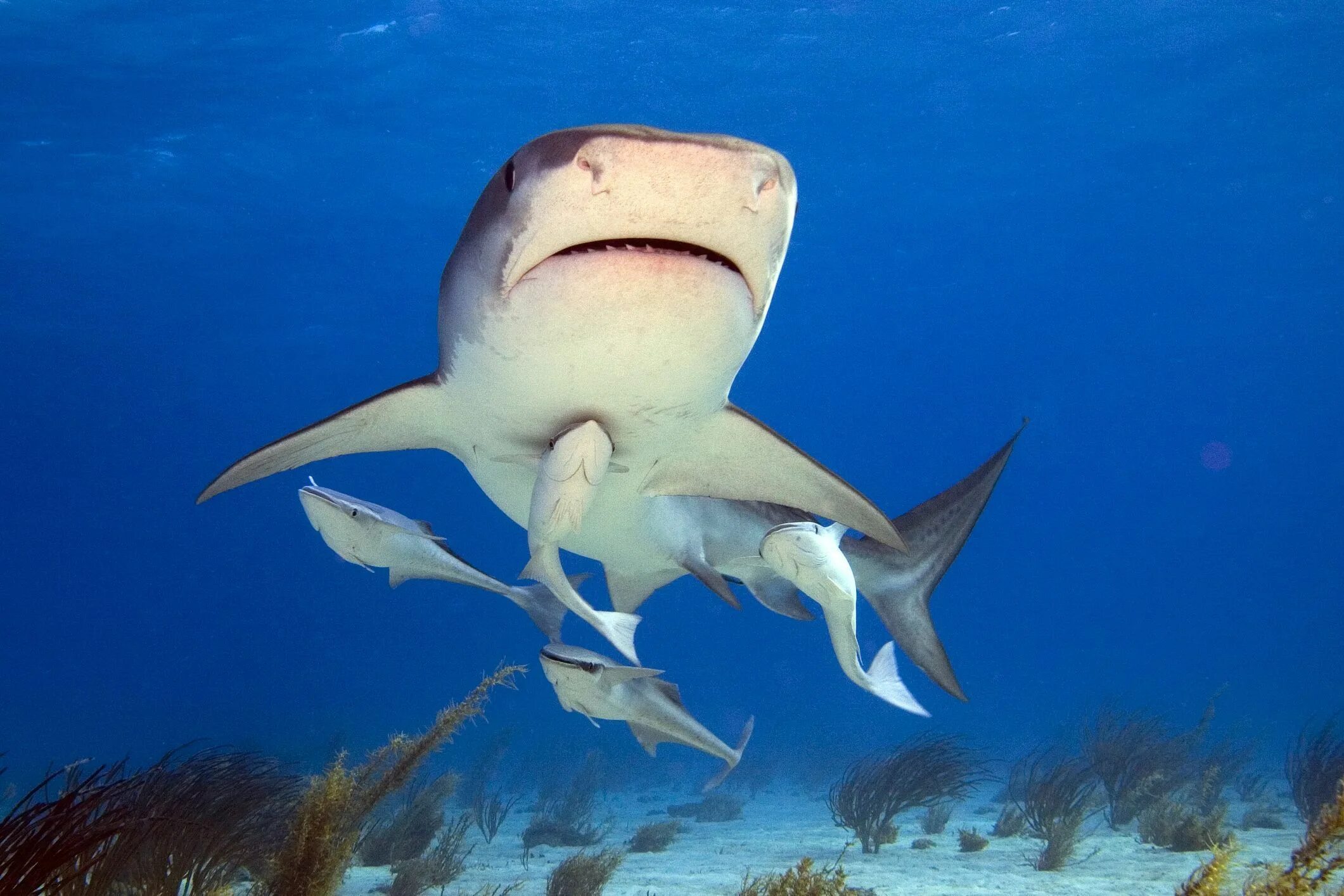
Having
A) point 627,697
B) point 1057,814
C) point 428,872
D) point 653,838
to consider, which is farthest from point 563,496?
point 1057,814

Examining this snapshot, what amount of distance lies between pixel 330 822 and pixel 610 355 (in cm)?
216

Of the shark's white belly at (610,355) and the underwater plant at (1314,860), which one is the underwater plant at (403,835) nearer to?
the shark's white belly at (610,355)

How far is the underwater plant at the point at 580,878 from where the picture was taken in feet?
18.9

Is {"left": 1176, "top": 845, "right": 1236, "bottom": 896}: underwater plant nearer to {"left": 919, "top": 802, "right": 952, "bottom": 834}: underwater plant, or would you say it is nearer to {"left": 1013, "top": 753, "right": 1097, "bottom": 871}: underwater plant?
{"left": 1013, "top": 753, "right": 1097, "bottom": 871}: underwater plant

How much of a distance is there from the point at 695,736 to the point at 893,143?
111ft

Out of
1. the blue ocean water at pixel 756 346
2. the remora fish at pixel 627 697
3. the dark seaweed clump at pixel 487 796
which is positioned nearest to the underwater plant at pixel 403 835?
the dark seaweed clump at pixel 487 796

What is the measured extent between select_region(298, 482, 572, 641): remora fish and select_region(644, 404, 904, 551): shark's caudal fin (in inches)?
57.7

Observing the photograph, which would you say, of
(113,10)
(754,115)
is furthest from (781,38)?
(113,10)

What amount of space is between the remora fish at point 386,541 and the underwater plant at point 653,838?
20.7 feet

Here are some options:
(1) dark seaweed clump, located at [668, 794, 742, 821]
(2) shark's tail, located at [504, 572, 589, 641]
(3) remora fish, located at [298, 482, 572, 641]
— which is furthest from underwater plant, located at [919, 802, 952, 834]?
(3) remora fish, located at [298, 482, 572, 641]

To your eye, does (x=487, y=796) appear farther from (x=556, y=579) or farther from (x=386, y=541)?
(x=556, y=579)

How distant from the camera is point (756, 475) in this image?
3799 millimetres

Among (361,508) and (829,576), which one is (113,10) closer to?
(361,508)

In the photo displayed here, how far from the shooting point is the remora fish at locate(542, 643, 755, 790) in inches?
157
